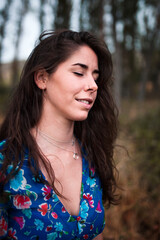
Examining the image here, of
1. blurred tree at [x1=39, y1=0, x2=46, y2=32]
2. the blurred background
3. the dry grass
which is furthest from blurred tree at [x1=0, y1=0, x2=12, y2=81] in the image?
the dry grass

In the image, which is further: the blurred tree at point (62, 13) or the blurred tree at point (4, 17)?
the blurred tree at point (4, 17)

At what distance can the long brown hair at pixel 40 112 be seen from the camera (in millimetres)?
1410

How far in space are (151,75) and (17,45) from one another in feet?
27.4

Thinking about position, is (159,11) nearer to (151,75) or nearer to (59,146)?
(151,75)

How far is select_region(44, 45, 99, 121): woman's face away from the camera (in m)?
1.45

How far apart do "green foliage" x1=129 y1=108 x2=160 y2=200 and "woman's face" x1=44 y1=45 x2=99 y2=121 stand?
280 cm

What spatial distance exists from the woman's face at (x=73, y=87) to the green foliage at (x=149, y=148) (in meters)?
2.80

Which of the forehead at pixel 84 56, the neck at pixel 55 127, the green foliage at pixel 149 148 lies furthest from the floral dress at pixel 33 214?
the green foliage at pixel 149 148

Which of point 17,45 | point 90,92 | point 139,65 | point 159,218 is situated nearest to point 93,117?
point 90,92

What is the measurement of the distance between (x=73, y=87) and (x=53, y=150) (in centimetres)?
48

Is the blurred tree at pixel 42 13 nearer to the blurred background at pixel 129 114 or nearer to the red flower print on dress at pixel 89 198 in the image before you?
the blurred background at pixel 129 114

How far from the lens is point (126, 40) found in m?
10.2

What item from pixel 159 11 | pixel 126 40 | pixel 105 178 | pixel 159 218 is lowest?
pixel 159 218

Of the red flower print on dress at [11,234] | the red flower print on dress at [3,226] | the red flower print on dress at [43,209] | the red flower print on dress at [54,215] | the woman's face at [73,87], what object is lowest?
the red flower print on dress at [11,234]
